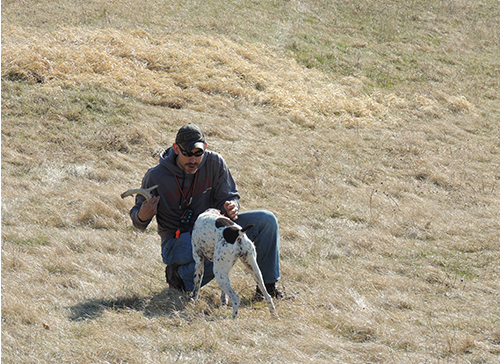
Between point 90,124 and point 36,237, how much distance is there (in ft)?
15.5

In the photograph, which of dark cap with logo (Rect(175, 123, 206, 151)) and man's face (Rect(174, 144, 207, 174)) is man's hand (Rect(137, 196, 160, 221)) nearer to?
man's face (Rect(174, 144, 207, 174))

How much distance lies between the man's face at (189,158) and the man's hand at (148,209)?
0.42 meters

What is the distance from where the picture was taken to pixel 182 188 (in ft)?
16.9

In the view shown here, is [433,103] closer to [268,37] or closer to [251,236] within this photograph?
[268,37]

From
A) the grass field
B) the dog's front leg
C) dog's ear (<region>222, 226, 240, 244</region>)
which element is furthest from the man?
dog's ear (<region>222, 226, 240, 244</region>)

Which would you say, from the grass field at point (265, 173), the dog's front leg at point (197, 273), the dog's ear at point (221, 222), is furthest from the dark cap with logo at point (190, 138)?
the grass field at point (265, 173)

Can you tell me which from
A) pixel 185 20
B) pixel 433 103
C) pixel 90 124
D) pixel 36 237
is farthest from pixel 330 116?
pixel 36 237

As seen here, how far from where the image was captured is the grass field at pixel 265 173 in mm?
4379

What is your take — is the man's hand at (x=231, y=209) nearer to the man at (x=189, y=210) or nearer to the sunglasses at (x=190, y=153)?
the man at (x=189, y=210)

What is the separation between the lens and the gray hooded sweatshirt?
16.7 ft

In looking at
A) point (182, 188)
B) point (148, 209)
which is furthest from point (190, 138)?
point (148, 209)

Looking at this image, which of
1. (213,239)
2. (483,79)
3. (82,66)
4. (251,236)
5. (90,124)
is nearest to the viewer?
(213,239)

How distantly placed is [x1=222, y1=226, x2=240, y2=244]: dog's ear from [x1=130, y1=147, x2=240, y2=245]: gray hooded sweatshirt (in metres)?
0.74

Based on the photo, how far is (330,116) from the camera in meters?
13.4
